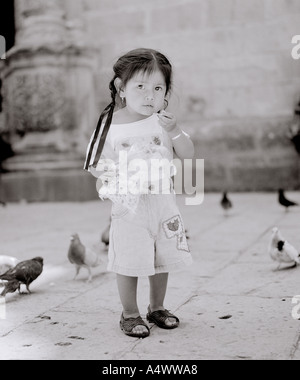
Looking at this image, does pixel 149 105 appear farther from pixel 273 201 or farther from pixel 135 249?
pixel 273 201

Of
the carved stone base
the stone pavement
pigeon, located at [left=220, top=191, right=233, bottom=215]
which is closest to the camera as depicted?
the stone pavement

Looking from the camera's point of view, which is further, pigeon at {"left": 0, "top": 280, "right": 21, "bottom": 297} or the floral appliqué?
pigeon at {"left": 0, "top": 280, "right": 21, "bottom": 297}

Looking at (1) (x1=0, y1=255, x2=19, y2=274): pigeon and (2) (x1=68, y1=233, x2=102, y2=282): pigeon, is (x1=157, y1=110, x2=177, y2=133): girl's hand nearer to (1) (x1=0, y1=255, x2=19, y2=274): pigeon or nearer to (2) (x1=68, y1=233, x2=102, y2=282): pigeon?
(2) (x1=68, y1=233, x2=102, y2=282): pigeon

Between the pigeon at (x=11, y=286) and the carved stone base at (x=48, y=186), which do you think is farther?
the carved stone base at (x=48, y=186)

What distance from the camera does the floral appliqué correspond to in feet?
7.91

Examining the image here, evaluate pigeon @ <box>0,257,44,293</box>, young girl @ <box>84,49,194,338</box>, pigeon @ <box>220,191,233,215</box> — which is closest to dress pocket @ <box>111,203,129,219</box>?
young girl @ <box>84,49,194,338</box>

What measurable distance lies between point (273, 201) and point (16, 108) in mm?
3650

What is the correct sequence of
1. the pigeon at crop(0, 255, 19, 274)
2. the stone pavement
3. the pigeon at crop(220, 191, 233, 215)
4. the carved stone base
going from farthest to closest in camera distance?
the carved stone base → the pigeon at crop(220, 191, 233, 215) → the pigeon at crop(0, 255, 19, 274) → the stone pavement

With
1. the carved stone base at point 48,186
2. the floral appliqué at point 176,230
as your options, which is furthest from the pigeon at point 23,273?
the carved stone base at point 48,186

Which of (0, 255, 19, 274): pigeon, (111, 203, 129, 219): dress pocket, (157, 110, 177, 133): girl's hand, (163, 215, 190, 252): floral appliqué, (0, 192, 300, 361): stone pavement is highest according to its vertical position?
(157, 110, 177, 133): girl's hand

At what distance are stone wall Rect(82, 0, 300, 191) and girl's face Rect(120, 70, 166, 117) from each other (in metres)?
5.48

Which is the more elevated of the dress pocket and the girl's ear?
the girl's ear

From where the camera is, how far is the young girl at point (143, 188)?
235 centimetres

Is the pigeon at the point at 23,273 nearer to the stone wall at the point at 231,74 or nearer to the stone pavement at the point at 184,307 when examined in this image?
the stone pavement at the point at 184,307
